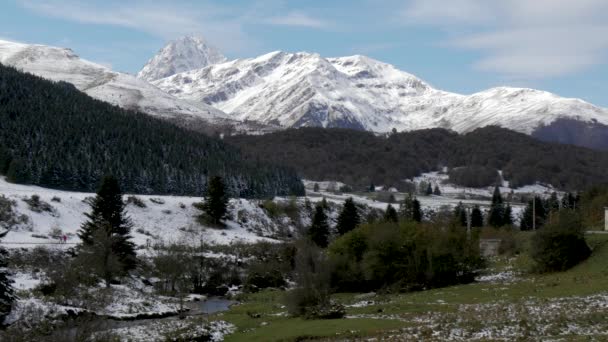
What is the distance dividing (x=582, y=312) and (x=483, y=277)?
96.3 ft

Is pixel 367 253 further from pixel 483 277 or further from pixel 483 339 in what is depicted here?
pixel 483 339

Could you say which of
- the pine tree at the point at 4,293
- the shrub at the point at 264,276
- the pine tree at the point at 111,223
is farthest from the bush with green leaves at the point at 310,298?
the shrub at the point at 264,276

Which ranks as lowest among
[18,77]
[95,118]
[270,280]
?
[270,280]

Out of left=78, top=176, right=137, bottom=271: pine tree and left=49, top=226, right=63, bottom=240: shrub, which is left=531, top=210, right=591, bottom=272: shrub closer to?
left=78, top=176, right=137, bottom=271: pine tree

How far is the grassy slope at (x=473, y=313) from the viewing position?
3144cm

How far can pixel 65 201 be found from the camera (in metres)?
105

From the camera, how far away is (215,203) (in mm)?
115000

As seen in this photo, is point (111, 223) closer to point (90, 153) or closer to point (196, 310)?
point (196, 310)

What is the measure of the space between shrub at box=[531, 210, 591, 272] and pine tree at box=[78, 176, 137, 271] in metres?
39.8

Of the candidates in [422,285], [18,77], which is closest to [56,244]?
[422,285]

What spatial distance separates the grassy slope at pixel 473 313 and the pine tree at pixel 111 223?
1665 centimetres

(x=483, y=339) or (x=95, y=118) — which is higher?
(x=95, y=118)

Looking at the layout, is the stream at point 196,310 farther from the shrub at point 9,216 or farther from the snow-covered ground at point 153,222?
the shrub at point 9,216

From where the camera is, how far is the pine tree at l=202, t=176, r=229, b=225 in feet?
377
